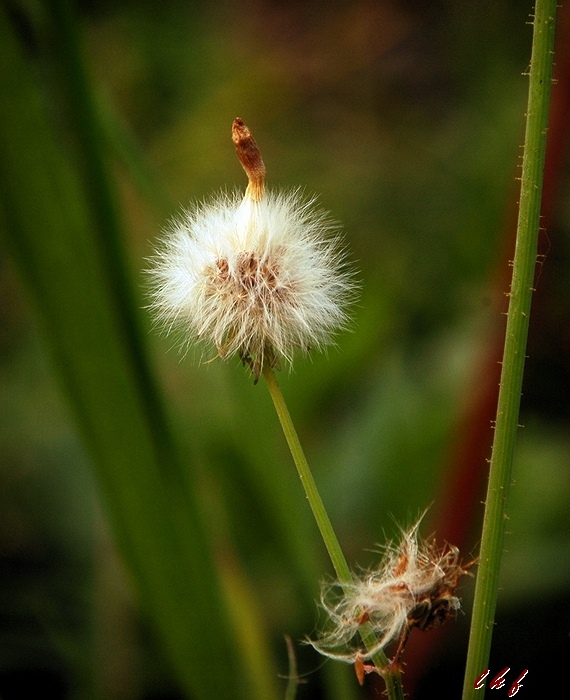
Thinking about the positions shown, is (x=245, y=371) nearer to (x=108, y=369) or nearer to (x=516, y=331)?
(x=108, y=369)

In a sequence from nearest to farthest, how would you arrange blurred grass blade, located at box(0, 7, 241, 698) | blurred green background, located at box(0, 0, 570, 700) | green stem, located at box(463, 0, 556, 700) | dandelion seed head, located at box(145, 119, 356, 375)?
green stem, located at box(463, 0, 556, 700) < dandelion seed head, located at box(145, 119, 356, 375) < blurred grass blade, located at box(0, 7, 241, 698) < blurred green background, located at box(0, 0, 570, 700)

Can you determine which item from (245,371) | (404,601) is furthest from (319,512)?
(245,371)

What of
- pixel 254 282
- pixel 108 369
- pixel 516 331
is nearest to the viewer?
pixel 516 331

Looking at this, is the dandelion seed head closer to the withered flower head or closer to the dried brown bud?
the dried brown bud

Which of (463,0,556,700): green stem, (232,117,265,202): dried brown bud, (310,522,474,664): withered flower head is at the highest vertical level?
(232,117,265,202): dried brown bud

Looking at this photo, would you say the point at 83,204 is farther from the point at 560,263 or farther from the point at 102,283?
the point at 560,263

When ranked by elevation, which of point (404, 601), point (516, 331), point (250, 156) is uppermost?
point (250, 156)

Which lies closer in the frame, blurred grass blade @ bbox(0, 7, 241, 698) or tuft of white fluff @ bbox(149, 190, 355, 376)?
tuft of white fluff @ bbox(149, 190, 355, 376)

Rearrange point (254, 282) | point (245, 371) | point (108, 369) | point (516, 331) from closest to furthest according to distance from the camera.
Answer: point (516, 331) → point (254, 282) → point (108, 369) → point (245, 371)

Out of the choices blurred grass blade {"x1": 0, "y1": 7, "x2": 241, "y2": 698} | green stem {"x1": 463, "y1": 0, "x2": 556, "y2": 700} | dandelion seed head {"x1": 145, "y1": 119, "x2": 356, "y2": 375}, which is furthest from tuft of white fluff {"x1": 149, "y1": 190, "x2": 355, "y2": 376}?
blurred grass blade {"x1": 0, "y1": 7, "x2": 241, "y2": 698}
